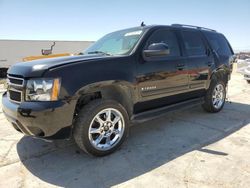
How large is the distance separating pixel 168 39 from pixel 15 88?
2.73 metres

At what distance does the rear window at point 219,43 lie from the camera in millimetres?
5617

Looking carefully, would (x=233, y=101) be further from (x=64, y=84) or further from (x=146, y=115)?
(x=64, y=84)

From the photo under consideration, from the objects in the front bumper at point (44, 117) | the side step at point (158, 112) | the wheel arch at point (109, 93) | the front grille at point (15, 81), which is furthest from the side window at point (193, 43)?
the front grille at point (15, 81)

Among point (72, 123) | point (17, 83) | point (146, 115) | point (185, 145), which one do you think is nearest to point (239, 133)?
point (185, 145)

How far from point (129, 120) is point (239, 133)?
81.5 inches

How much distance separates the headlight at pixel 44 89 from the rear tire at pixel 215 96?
3.66 metres

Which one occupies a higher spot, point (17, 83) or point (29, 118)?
point (17, 83)

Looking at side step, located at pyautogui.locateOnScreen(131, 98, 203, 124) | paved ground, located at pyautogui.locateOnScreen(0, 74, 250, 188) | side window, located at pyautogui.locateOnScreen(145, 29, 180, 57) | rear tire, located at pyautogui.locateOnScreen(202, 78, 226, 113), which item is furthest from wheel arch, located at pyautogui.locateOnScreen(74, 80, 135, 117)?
rear tire, located at pyautogui.locateOnScreen(202, 78, 226, 113)

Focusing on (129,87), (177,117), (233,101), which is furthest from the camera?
(233,101)

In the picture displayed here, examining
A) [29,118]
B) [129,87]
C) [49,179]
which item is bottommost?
[49,179]

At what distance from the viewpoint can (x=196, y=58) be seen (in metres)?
4.91

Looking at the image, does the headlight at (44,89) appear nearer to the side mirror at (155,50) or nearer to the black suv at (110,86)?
the black suv at (110,86)

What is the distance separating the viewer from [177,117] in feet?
17.9

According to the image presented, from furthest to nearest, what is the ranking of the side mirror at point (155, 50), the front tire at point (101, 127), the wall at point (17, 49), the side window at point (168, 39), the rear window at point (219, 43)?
1. the wall at point (17, 49)
2. the rear window at point (219, 43)
3. the side window at point (168, 39)
4. the side mirror at point (155, 50)
5. the front tire at point (101, 127)
